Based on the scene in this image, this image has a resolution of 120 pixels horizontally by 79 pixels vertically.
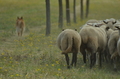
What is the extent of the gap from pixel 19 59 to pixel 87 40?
3.09 metres

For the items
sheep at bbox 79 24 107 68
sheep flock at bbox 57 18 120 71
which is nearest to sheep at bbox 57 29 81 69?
sheep flock at bbox 57 18 120 71

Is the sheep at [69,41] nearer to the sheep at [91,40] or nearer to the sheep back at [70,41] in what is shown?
the sheep back at [70,41]

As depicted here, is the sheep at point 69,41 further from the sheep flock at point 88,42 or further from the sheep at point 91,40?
the sheep at point 91,40

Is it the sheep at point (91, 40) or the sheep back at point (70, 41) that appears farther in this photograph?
the sheep at point (91, 40)

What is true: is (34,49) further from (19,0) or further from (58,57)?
(19,0)

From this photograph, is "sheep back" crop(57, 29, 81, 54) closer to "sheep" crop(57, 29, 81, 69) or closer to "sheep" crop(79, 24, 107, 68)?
"sheep" crop(57, 29, 81, 69)

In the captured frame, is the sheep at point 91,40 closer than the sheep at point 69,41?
No

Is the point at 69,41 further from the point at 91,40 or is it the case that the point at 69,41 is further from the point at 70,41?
the point at 91,40

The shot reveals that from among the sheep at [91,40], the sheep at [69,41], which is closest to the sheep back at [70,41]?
the sheep at [69,41]

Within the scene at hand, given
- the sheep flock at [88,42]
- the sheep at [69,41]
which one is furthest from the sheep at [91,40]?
the sheep at [69,41]

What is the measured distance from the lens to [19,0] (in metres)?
58.4

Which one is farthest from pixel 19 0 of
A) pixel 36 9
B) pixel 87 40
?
pixel 87 40

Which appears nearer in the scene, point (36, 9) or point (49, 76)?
point (49, 76)

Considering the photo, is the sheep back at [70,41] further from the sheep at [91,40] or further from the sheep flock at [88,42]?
the sheep at [91,40]
